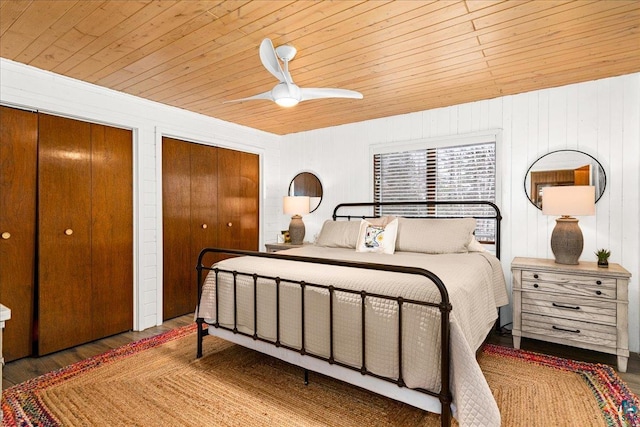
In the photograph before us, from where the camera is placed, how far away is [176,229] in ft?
12.4

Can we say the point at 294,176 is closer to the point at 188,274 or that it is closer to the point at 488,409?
the point at 188,274

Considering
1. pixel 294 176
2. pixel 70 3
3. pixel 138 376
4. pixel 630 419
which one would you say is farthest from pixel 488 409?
pixel 294 176

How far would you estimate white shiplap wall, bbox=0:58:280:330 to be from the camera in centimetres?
270

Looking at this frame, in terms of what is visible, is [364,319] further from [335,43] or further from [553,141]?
[553,141]

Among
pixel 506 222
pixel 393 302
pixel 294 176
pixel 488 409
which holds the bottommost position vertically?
pixel 488 409

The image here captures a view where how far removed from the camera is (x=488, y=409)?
1.51 meters

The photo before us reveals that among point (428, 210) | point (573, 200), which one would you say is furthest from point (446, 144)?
point (573, 200)

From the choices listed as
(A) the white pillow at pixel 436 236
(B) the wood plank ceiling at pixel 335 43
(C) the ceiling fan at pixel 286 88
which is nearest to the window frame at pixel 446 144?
(B) the wood plank ceiling at pixel 335 43

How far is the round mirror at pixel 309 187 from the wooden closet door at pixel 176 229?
1514mm

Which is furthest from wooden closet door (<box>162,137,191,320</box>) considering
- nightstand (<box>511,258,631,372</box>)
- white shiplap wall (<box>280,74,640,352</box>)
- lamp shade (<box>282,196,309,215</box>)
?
nightstand (<box>511,258,631,372</box>)

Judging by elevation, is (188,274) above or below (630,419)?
above

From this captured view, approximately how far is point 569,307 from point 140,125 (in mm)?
4038

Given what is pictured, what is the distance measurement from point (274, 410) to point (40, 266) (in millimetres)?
2231

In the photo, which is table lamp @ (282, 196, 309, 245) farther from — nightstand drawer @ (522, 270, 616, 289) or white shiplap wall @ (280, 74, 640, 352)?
nightstand drawer @ (522, 270, 616, 289)
